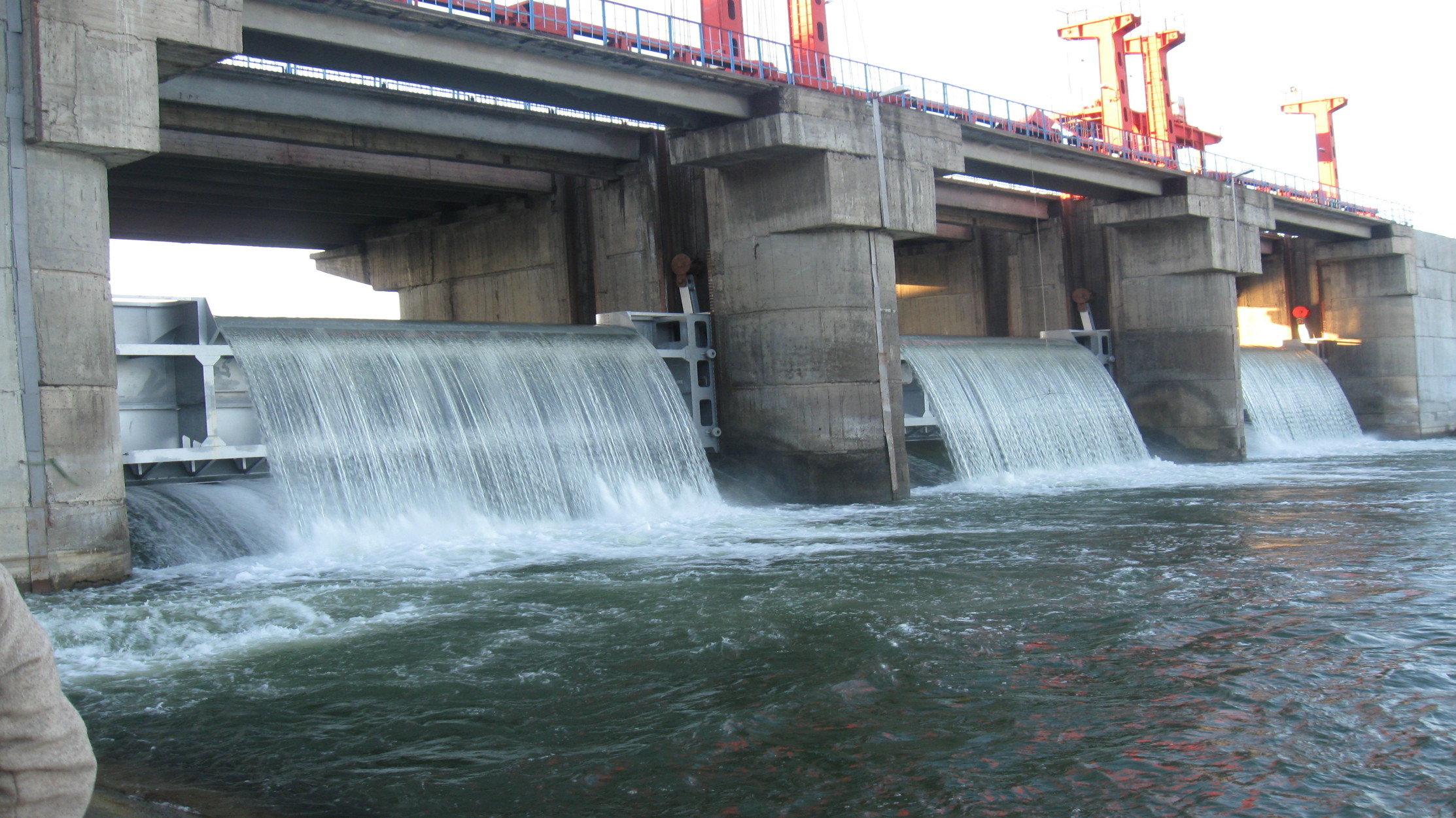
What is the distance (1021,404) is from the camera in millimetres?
23875

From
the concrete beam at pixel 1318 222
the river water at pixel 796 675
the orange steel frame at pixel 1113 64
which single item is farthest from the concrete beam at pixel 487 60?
the orange steel frame at pixel 1113 64

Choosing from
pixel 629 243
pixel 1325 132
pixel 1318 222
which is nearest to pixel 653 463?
pixel 629 243

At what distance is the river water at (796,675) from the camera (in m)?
5.48

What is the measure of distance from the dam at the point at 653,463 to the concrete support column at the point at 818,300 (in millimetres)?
69

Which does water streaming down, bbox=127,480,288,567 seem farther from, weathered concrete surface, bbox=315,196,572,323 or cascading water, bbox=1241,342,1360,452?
cascading water, bbox=1241,342,1360,452

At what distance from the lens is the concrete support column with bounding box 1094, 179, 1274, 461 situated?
27.7 metres

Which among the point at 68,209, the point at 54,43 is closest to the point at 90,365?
the point at 68,209

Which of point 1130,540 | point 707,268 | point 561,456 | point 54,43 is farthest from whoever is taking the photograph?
point 707,268

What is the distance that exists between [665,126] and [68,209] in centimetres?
1026

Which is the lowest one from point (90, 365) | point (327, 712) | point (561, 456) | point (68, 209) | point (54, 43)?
point (327, 712)

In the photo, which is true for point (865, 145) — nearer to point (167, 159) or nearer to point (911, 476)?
point (911, 476)

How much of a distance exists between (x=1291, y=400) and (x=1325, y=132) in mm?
17359

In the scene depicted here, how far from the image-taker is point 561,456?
16.4 meters

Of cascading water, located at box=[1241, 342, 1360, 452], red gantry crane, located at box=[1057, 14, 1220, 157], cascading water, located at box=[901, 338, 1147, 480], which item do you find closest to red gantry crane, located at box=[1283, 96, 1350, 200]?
red gantry crane, located at box=[1057, 14, 1220, 157]
